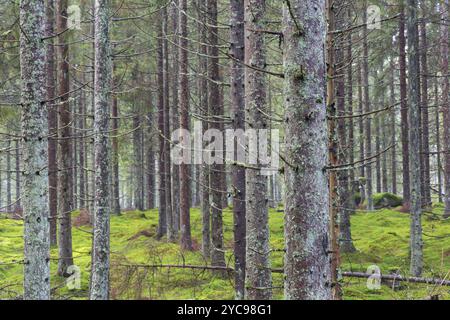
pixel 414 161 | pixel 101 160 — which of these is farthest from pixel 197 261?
pixel 414 161

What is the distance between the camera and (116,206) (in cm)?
2875

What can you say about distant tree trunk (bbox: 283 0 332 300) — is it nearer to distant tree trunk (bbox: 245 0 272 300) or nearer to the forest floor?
the forest floor

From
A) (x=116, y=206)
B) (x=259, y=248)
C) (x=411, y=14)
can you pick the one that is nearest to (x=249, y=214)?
(x=259, y=248)

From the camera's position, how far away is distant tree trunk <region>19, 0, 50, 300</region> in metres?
5.76

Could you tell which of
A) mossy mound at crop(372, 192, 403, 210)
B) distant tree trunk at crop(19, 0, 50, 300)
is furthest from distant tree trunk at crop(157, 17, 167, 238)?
mossy mound at crop(372, 192, 403, 210)

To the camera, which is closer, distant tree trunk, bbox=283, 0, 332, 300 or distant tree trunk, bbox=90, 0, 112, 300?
distant tree trunk, bbox=283, 0, 332, 300

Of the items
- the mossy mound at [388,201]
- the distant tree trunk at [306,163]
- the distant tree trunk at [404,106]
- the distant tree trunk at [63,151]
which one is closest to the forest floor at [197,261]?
the distant tree trunk at [63,151]

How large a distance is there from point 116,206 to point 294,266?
26933 mm

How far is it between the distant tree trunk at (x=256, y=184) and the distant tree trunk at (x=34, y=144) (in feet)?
9.37

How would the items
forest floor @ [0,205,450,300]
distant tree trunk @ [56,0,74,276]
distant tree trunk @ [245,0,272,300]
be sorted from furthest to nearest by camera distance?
distant tree trunk @ [56,0,74,276] → forest floor @ [0,205,450,300] → distant tree trunk @ [245,0,272,300]

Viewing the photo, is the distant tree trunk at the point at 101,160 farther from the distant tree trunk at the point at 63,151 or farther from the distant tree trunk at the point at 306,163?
the distant tree trunk at the point at 306,163

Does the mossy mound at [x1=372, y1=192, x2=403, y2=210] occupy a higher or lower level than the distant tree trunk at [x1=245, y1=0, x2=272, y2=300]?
lower

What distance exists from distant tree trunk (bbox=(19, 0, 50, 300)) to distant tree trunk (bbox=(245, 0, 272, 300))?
112 inches
